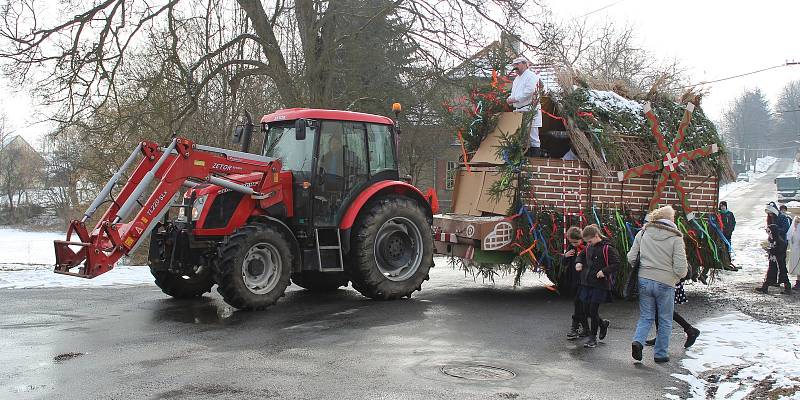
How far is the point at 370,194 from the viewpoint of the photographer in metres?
9.90

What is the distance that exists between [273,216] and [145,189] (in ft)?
5.23

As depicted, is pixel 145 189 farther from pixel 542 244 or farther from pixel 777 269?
pixel 777 269

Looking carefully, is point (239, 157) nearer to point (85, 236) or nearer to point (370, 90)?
point (85, 236)

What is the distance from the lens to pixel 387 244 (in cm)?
1005

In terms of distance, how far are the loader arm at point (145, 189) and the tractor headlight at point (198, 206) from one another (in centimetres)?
21

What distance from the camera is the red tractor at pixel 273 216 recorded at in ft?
28.3

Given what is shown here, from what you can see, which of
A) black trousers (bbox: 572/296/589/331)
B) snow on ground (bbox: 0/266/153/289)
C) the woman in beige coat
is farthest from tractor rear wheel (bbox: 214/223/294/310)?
the woman in beige coat

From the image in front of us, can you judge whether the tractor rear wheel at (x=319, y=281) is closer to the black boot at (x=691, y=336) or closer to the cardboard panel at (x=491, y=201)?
the cardboard panel at (x=491, y=201)

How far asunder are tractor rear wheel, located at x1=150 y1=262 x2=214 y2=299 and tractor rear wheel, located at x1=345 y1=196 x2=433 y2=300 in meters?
1.96

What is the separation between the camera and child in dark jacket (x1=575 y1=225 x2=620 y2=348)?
7.48 metres

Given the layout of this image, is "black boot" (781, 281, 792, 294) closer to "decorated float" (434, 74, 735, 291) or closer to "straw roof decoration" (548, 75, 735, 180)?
"decorated float" (434, 74, 735, 291)

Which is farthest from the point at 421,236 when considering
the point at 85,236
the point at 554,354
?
the point at 85,236

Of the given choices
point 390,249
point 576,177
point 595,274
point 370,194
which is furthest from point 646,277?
point 370,194

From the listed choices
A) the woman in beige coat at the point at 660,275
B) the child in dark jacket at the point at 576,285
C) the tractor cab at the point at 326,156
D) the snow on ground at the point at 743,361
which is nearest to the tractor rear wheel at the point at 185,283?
the tractor cab at the point at 326,156
